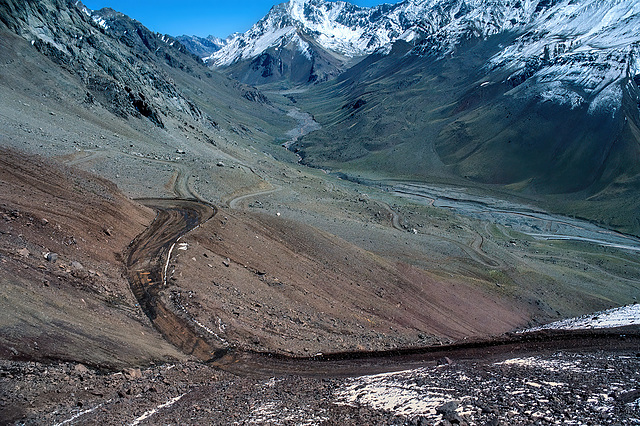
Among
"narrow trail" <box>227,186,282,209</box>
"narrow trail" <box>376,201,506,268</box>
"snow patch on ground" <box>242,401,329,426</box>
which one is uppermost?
"narrow trail" <box>227,186,282,209</box>

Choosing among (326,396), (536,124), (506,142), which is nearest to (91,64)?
(326,396)

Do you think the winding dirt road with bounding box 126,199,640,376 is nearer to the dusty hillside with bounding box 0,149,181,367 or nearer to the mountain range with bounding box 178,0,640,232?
the dusty hillside with bounding box 0,149,181,367

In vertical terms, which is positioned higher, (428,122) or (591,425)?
(428,122)

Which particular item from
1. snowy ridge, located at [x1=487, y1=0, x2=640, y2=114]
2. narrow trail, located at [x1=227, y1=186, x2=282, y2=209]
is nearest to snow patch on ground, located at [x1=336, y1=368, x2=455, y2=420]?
narrow trail, located at [x1=227, y1=186, x2=282, y2=209]

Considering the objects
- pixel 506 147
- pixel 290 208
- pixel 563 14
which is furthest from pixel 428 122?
pixel 290 208

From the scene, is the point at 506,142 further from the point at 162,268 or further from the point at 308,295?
the point at 162,268

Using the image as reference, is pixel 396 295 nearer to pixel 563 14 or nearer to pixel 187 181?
pixel 187 181
